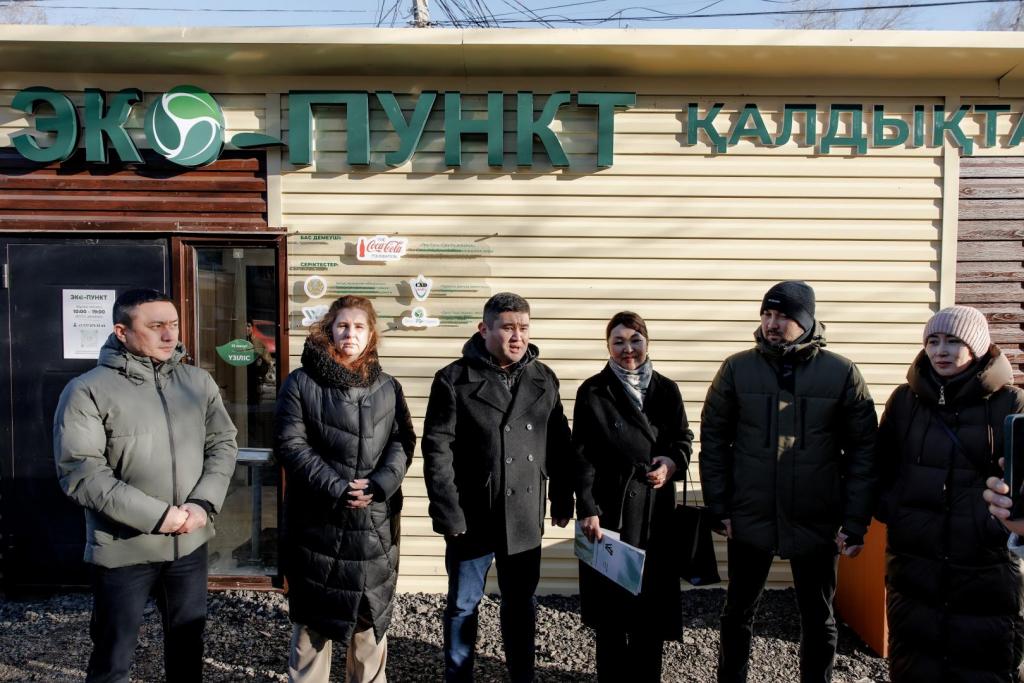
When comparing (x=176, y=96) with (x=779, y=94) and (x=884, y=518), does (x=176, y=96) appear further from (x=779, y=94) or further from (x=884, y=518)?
(x=884, y=518)

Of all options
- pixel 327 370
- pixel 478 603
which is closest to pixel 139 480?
pixel 327 370

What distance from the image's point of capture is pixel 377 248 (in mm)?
4422

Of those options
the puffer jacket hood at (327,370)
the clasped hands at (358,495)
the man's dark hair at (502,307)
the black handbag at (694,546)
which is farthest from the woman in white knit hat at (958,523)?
the puffer jacket hood at (327,370)

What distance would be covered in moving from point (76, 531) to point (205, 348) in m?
1.51

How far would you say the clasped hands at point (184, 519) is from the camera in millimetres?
2605

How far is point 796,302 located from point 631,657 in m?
1.82

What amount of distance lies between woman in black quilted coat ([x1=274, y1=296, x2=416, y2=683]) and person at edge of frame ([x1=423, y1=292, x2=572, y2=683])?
0.24 m

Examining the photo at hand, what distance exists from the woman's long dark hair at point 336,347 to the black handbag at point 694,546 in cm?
156

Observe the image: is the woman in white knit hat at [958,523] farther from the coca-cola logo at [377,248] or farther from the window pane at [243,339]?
the window pane at [243,339]

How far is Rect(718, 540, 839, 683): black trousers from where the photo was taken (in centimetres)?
295

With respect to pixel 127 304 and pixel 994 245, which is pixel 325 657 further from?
pixel 994 245

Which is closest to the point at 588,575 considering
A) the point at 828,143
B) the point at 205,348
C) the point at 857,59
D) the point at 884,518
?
the point at 884,518

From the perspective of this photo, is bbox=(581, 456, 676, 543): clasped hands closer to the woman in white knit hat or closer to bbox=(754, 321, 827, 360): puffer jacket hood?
bbox=(754, 321, 827, 360): puffer jacket hood

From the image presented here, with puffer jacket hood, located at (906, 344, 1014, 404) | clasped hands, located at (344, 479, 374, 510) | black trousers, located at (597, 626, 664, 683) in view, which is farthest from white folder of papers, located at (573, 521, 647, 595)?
puffer jacket hood, located at (906, 344, 1014, 404)
